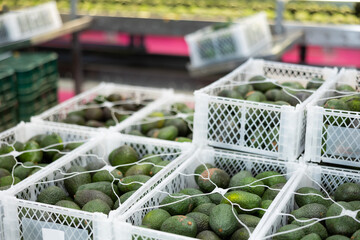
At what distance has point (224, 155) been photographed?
2.66m

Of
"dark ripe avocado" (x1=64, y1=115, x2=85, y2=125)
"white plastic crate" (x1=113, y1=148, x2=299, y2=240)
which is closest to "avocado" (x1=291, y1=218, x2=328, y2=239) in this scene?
"white plastic crate" (x1=113, y1=148, x2=299, y2=240)

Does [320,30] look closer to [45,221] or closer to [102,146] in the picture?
[102,146]

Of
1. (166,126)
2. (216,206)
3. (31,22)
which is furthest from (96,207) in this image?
(31,22)

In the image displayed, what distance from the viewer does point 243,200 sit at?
217 cm

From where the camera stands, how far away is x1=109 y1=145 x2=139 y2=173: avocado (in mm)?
2670

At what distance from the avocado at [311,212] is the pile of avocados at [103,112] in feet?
4.92

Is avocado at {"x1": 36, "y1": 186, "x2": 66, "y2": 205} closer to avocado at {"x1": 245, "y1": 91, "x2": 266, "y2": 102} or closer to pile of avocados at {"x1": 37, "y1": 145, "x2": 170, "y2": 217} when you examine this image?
pile of avocados at {"x1": 37, "y1": 145, "x2": 170, "y2": 217}

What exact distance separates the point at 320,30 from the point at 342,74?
7.34 ft

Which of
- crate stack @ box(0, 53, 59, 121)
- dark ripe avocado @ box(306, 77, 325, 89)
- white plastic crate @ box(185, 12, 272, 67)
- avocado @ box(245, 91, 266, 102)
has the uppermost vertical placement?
dark ripe avocado @ box(306, 77, 325, 89)

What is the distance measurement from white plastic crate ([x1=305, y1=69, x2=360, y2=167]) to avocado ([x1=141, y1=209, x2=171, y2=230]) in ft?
2.57

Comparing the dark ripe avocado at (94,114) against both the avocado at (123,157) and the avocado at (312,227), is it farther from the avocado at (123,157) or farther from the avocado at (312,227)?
the avocado at (312,227)

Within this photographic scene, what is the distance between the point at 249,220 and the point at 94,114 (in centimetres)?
160

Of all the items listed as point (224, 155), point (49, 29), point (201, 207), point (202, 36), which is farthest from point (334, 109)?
point (49, 29)

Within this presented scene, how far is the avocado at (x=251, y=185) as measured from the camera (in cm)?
232
